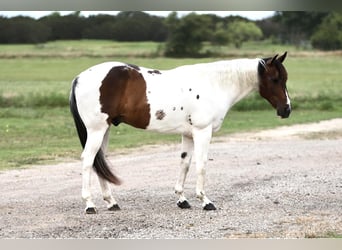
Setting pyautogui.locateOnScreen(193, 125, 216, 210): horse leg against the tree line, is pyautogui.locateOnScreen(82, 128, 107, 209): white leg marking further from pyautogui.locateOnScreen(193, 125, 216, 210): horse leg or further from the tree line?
the tree line

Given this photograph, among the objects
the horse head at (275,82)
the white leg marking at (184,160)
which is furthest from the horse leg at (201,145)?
the horse head at (275,82)

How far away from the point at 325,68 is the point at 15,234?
6806 millimetres

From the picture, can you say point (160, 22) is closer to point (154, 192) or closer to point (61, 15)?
point (61, 15)

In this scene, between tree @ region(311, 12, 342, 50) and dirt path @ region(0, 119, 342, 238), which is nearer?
dirt path @ region(0, 119, 342, 238)

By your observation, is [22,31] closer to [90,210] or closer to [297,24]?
[297,24]

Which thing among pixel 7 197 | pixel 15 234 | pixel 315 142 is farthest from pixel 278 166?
pixel 15 234

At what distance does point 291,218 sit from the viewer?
5629 mm

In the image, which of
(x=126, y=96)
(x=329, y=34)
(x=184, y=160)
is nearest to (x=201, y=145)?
(x=184, y=160)

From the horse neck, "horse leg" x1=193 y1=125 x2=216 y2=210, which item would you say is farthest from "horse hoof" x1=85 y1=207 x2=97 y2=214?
the horse neck

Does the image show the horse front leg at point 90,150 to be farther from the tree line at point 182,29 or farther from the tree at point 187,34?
the tree at point 187,34

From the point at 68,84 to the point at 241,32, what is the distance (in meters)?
2.70

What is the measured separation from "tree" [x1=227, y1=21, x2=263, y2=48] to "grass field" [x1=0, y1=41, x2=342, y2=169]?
0.12 m

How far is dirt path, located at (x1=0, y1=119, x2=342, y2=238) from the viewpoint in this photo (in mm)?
5309

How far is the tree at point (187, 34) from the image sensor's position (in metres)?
10.6
